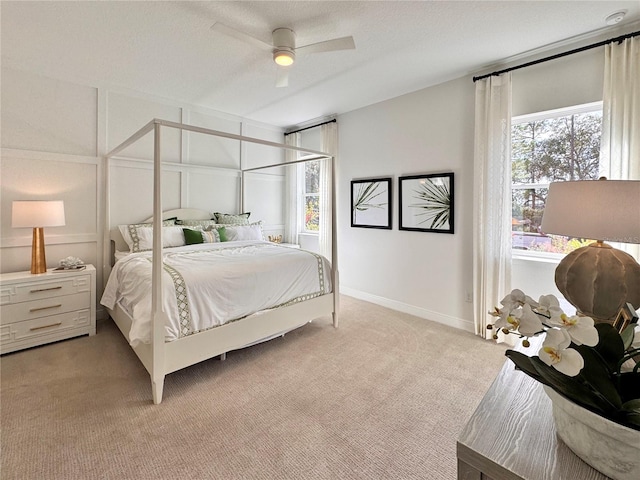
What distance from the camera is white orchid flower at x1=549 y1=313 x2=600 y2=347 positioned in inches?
24.5

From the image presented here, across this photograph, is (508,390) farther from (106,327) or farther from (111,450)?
(106,327)

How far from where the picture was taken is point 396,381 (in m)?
2.30

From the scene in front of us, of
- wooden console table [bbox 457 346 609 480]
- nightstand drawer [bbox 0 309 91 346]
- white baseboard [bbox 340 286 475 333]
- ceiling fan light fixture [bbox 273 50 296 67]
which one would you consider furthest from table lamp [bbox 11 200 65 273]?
wooden console table [bbox 457 346 609 480]

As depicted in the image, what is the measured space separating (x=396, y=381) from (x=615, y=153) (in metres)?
2.41

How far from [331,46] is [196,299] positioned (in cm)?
212

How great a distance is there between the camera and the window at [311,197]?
510 cm

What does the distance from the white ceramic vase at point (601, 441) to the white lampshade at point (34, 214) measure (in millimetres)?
3781

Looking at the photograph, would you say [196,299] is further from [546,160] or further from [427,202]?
[546,160]

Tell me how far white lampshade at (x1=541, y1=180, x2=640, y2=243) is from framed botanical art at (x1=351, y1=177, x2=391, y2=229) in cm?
258

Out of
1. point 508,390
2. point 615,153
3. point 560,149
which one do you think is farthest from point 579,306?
point 560,149

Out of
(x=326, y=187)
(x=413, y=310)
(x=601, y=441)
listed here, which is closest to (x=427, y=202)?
(x=413, y=310)

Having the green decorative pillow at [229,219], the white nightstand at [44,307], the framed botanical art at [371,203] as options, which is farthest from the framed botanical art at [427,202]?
the white nightstand at [44,307]

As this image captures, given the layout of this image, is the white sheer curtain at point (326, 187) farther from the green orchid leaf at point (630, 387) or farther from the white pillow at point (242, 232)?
the green orchid leaf at point (630, 387)

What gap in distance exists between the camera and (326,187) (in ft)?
15.2
